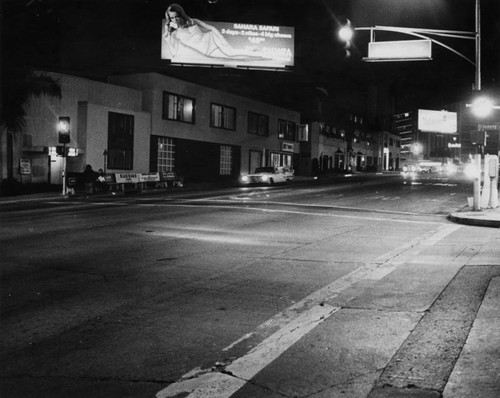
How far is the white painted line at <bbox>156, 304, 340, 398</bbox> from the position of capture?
4.57 m

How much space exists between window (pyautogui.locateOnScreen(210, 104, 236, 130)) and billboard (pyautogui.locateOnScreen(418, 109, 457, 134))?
1730 cm

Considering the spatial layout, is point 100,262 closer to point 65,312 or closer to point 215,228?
point 65,312

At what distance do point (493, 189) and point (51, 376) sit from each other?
19.8 m

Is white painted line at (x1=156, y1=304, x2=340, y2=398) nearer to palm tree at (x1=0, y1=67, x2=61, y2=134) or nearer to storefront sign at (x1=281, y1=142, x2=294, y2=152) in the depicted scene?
palm tree at (x1=0, y1=67, x2=61, y2=134)

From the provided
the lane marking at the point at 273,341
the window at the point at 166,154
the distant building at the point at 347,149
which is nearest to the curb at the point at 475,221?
the lane marking at the point at 273,341

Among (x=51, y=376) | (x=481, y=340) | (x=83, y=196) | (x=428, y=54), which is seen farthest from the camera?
(x=83, y=196)

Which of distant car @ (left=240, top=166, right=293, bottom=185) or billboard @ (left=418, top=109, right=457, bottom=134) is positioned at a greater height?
billboard @ (left=418, top=109, right=457, bottom=134)

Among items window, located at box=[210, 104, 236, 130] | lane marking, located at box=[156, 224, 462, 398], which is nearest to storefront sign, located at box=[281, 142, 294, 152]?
window, located at box=[210, 104, 236, 130]

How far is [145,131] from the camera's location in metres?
43.6

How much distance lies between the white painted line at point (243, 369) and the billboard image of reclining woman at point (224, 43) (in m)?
38.7

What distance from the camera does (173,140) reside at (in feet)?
154

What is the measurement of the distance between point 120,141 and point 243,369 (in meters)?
37.8

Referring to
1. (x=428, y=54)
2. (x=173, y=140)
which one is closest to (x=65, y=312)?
(x=428, y=54)

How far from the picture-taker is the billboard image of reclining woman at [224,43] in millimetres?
43125
